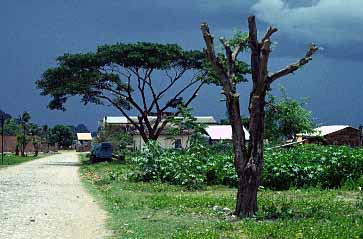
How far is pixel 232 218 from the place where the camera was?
510 inches

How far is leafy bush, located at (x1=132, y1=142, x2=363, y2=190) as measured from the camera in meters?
21.3

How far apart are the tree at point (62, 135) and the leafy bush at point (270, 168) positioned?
339ft

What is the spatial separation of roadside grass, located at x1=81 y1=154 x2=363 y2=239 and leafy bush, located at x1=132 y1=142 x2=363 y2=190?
1.11m

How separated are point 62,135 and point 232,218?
119916 mm

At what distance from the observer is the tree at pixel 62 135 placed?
419 ft

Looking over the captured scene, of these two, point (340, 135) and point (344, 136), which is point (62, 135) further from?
point (344, 136)

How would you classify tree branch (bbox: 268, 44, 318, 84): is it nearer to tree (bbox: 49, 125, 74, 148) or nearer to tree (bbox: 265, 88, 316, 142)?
tree (bbox: 265, 88, 316, 142)

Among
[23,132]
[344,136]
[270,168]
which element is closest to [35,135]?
[23,132]

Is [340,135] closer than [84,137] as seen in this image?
Yes

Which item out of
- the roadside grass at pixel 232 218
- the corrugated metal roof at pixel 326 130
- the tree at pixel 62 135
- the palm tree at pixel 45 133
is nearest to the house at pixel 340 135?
the corrugated metal roof at pixel 326 130

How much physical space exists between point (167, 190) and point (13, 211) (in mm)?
7600

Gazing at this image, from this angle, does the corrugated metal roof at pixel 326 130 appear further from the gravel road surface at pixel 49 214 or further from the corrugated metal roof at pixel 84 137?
the corrugated metal roof at pixel 84 137

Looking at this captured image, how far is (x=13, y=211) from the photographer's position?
14.9 m

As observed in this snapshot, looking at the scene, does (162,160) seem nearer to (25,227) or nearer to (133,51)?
(25,227)
